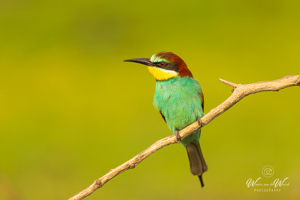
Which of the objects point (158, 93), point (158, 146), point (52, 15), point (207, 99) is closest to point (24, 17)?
point (52, 15)

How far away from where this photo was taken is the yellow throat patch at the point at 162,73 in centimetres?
211

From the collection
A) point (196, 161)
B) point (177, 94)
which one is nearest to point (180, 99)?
point (177, 94)

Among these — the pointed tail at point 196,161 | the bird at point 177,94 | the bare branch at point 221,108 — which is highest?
the bird at point 177,94

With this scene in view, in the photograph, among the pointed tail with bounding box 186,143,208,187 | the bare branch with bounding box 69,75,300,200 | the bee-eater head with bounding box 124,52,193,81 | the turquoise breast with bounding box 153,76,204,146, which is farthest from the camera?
the pointed tail with bounding box 186,143,208,187

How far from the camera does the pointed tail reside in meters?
2.35

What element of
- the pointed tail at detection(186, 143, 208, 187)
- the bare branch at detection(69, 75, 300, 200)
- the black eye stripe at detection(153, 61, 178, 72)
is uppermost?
the black eye stripe at detection(153, 61, 178, 72)

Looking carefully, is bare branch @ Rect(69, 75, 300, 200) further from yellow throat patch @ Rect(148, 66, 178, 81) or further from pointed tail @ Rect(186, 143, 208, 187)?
pointed tail @ Rect(186, 143, 208, 187)

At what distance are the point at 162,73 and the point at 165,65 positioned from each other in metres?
0.05

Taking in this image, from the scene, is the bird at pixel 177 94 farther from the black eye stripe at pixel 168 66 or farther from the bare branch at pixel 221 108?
the bare branch at pixel 221 108

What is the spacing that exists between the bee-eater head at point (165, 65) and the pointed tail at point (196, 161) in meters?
0.48

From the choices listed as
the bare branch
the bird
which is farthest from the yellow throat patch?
the bare branch

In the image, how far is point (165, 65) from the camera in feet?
6.88

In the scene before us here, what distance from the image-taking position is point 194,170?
2350 millimetres

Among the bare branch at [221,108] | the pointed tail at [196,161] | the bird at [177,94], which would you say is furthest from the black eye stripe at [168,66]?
the pointed tail at [196,161]
